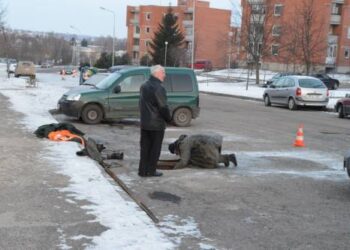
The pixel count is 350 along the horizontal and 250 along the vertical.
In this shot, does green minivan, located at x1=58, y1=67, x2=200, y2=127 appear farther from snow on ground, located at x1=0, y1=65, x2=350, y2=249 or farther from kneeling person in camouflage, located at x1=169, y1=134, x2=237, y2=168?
kneeling person in camouflage, located at x1=169, y1=134, x2=237, y2=168

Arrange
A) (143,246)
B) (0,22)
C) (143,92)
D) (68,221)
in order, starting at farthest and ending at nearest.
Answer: (0,22), (143,92), (68,221), (143,246)

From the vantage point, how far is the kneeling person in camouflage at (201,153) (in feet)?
32.3

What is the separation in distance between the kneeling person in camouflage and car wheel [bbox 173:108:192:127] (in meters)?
7.36

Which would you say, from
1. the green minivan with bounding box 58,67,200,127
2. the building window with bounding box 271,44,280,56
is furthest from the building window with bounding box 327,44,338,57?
the green minivan with bounding box 58,67,200,127

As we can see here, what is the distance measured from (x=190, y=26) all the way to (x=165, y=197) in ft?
353

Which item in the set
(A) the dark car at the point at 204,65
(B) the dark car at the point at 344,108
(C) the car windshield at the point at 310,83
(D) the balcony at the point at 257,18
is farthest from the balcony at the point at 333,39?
(B) the dark car at the point at 344,108

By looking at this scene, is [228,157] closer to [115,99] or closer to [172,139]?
[172,139]

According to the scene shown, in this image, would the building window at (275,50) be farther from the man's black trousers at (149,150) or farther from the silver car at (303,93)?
the man's black trousers at (149,150)

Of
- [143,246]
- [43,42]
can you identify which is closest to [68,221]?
[143,246]

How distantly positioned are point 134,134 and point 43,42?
144222mm

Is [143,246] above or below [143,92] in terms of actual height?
below

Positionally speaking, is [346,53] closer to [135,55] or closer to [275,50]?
[275,50]

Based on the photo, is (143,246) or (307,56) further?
(307,56)

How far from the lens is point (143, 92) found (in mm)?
8828
